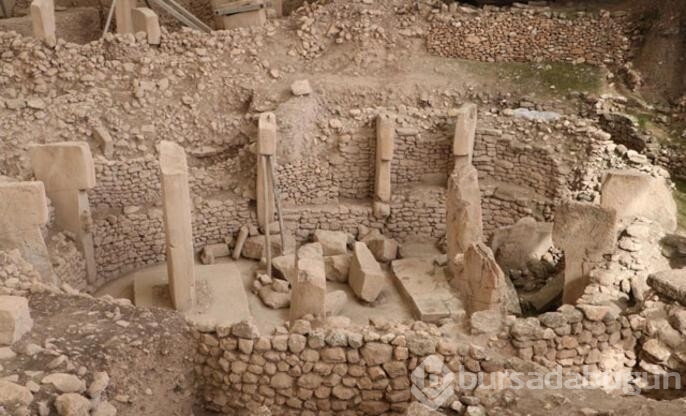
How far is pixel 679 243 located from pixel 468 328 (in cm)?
346

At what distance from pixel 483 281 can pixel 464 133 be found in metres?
3.80

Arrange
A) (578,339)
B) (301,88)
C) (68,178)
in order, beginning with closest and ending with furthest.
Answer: (578,339) → (68,178) → (301,88)

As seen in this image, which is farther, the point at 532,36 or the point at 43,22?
the point at 532,36

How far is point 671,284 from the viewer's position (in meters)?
6.64

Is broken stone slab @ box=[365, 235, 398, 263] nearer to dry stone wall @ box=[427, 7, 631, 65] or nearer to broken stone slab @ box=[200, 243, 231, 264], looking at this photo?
broken stone slab @ box=[200, 243, 231, 264]

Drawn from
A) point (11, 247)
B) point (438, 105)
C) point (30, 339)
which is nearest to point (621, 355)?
point (30, 339)

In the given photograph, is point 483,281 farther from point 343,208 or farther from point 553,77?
point 553,77

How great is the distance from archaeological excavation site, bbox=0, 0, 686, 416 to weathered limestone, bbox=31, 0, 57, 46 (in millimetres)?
48

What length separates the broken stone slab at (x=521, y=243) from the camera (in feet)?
34.1

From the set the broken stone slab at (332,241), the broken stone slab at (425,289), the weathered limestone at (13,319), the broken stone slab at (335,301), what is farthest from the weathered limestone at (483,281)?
the weathered limestone at (13,319)

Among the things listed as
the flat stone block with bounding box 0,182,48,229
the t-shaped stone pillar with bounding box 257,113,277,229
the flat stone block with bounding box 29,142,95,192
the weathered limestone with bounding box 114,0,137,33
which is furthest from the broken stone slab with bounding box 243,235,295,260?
the weathered limestone with bounding box 114,0,137,33

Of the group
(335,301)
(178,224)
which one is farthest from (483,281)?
(178,224)

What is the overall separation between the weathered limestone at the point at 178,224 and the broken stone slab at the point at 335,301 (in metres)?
1.81

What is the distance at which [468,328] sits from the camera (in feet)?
21.1
